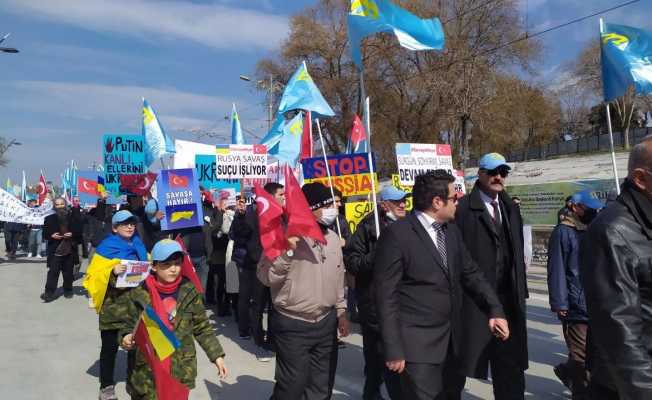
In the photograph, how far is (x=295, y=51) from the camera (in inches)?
1375

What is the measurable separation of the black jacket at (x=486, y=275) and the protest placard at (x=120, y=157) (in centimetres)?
880

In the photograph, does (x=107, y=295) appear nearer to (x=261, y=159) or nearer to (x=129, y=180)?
(x=129, y=180)

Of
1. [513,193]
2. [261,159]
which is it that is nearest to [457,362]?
[261,159]

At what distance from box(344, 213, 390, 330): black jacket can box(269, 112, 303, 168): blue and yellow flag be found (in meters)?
5.59

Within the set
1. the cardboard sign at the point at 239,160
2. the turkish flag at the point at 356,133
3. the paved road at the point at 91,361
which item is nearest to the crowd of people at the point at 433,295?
the paved road at the point at 91,361

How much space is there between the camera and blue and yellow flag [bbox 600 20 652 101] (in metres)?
7.24

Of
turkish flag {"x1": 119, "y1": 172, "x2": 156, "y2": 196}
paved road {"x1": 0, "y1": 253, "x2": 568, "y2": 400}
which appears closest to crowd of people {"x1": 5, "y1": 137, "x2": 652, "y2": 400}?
paved road {"x1": 0, "y1": 253, "x2": 568, "y2": 400}

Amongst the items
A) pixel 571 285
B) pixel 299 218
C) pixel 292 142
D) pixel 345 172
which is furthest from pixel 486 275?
pixel 292 142

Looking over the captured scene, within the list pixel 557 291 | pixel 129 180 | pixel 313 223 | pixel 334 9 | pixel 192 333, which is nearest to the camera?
pixel 313 223

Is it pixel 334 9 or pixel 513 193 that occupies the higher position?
pixel 334 9

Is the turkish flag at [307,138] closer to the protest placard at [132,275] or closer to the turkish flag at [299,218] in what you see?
the protest placard at [132,275]

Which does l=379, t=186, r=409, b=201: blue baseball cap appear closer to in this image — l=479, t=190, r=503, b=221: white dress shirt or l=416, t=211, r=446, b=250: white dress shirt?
l=479, t=190, r=503, b=221: white dress shirt

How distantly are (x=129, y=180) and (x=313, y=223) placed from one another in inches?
263

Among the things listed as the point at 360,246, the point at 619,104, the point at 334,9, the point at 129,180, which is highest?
the point at 334,9
